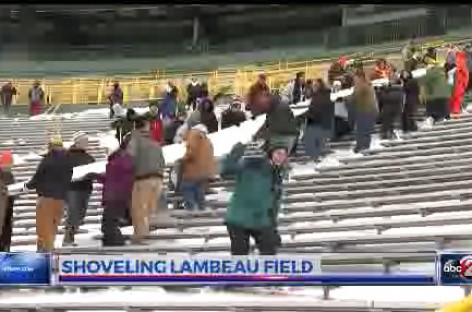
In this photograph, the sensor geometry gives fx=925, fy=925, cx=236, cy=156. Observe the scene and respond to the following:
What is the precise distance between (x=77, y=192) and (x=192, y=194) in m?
0.96

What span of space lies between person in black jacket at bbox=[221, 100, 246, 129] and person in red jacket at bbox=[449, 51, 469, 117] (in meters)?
2.45

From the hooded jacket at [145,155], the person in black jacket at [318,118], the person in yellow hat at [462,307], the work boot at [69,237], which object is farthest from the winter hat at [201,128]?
the person in yellow hat at [462,307]

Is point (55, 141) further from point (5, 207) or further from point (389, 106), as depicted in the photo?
point (389, 106)

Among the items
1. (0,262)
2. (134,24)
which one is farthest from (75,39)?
(0,262)

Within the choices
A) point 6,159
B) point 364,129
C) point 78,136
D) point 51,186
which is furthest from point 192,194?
point 364,129

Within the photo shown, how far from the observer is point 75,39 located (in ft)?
22.6

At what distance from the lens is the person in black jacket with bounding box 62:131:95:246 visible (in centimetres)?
753

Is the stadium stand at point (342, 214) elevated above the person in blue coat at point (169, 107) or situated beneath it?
situated beneath

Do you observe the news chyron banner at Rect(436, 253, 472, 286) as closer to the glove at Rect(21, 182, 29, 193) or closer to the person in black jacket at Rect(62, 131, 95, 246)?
the person in black jacket at Rect(62, 131, 95, 246)

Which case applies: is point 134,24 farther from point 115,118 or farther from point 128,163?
point 115,118

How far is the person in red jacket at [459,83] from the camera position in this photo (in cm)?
967

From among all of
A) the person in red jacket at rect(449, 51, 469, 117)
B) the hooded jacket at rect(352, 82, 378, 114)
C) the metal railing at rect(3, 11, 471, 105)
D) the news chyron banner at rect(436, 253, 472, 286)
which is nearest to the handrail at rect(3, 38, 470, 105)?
the metal railing at rect(3, 11, 471, 105)

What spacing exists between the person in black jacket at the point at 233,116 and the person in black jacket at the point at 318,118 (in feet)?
1.97

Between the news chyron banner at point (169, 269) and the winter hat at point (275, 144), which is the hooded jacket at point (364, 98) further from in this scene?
the news chyron banner at point (169, 269)
